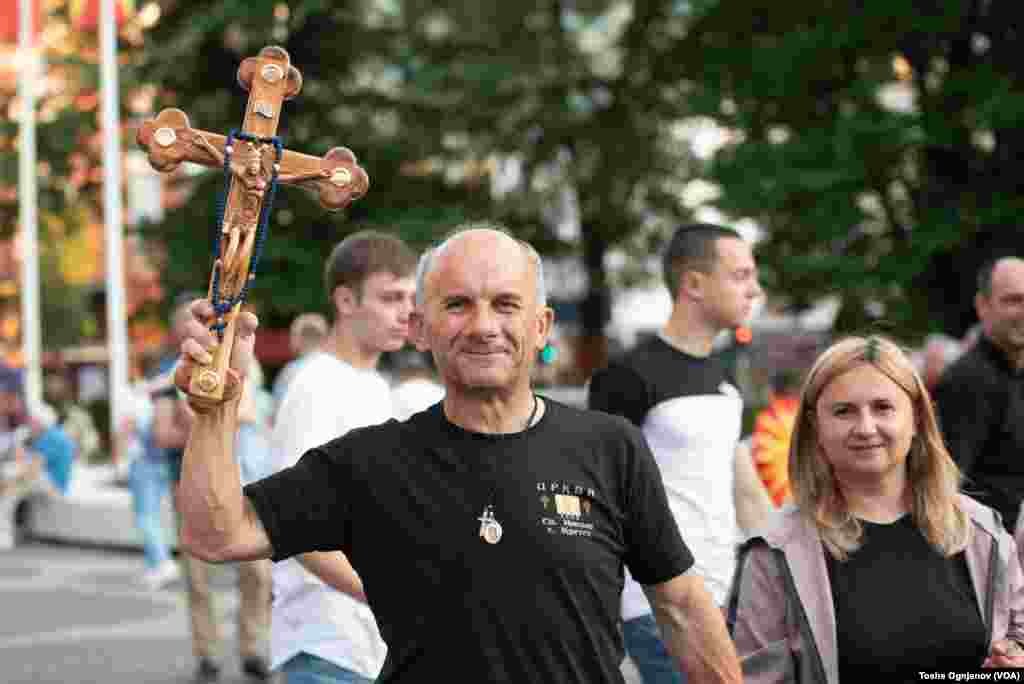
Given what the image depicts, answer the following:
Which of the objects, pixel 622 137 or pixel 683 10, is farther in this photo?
pixel 622 137

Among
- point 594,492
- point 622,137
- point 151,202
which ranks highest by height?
point 151,202

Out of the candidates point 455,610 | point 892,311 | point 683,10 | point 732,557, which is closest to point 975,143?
point 892,311

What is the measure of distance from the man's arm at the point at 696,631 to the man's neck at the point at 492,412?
411 mm

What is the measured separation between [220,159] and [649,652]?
9.58 feet

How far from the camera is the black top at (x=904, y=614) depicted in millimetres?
A: 3680

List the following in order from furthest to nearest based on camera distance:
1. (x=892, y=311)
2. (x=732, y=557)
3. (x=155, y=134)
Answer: (x=892, y=311)
(x=732, y=557)
(x=155, y=134)

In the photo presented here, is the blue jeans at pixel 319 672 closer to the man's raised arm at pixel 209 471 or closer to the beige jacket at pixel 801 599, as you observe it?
the beige jacket at pixel 801 599

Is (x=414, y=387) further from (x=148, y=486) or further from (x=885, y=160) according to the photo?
(x=885, y=160)

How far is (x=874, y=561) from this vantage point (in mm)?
3750

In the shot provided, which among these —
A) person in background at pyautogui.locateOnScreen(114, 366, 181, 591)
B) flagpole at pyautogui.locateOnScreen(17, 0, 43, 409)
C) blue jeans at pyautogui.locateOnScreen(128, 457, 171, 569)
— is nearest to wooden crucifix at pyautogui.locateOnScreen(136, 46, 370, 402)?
person in background at pyautogui.locateOnScreen(114, 366, 181, 591)

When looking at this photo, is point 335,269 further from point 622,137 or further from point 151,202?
point 151,202

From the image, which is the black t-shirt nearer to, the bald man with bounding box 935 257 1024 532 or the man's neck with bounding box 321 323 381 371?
the man's neck with bounding box 321 323 381 371

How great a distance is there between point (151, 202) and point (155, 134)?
2255 inches

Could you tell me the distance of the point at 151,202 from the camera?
5888 centimetres
